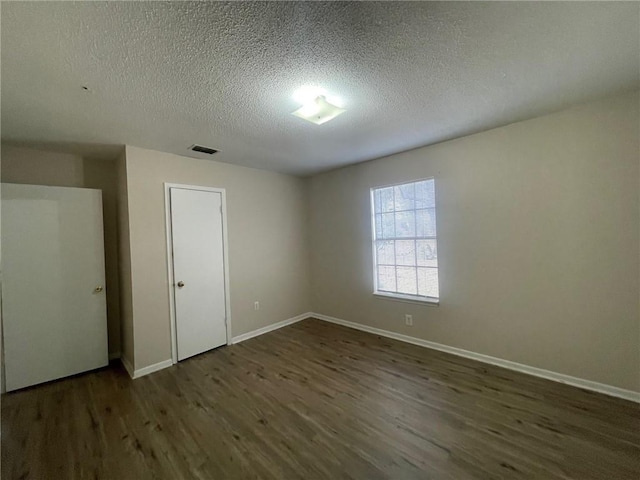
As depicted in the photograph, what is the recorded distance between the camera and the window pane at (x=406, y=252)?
344cm

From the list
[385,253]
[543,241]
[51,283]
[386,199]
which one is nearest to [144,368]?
[51,283]

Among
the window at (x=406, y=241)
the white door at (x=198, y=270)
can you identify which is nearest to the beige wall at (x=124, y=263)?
the white door at (x=198, y=270)

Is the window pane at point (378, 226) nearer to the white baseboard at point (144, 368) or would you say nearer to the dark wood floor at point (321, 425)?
the dark wood floor at point (321, 425)

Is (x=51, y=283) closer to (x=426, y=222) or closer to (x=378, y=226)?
(x=378, y=226)

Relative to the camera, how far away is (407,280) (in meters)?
3.52

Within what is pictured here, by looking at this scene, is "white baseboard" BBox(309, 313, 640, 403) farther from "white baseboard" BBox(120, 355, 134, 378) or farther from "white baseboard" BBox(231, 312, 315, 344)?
"white baseboard" BBox(120, 355, 134, 378)

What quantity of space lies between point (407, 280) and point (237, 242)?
98.0 inches

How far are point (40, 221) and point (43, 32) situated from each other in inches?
92.0

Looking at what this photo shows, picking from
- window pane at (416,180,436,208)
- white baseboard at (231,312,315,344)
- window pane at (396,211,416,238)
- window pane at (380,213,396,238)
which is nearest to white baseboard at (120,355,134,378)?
white baseboard at (231,312,315,344)

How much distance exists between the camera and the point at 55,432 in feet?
6.67

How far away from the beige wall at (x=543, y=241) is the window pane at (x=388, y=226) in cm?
49

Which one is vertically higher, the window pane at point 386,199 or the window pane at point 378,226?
the window pane at point 386,199

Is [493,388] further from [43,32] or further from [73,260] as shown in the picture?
[73,260]

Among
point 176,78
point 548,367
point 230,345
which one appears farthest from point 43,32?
point 548,367
